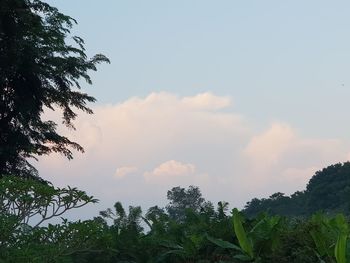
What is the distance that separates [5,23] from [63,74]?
3.60 meters

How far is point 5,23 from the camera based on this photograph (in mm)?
22641

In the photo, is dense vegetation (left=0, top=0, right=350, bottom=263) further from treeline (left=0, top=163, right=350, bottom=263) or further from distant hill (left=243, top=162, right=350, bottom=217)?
distant hill (left=243, top=162, right=350, bottom=217)

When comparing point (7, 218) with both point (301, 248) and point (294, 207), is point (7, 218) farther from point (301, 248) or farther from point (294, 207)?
point (294, 207)

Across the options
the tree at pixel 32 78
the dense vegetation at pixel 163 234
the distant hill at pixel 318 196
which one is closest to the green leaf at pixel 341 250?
the dense vegetation at pixel 163 234

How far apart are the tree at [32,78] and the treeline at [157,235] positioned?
15.7 metres

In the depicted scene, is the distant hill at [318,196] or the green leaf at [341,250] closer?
the green leaf at [341,250]

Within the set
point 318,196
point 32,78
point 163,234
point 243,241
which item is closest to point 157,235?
point 163,234

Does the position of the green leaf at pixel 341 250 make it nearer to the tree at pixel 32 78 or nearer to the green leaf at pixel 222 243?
the green leaf at pixel 222 243

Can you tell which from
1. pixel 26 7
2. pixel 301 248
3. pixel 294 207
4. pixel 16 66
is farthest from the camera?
pixel 294 207

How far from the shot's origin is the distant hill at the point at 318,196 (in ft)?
247

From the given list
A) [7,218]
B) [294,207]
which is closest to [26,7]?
[7,218]

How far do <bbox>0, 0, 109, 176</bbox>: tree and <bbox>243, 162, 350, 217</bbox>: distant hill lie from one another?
47305mm

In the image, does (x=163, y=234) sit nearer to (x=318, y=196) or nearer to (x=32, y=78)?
(x=32, y=78)

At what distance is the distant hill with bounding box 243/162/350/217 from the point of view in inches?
2968
